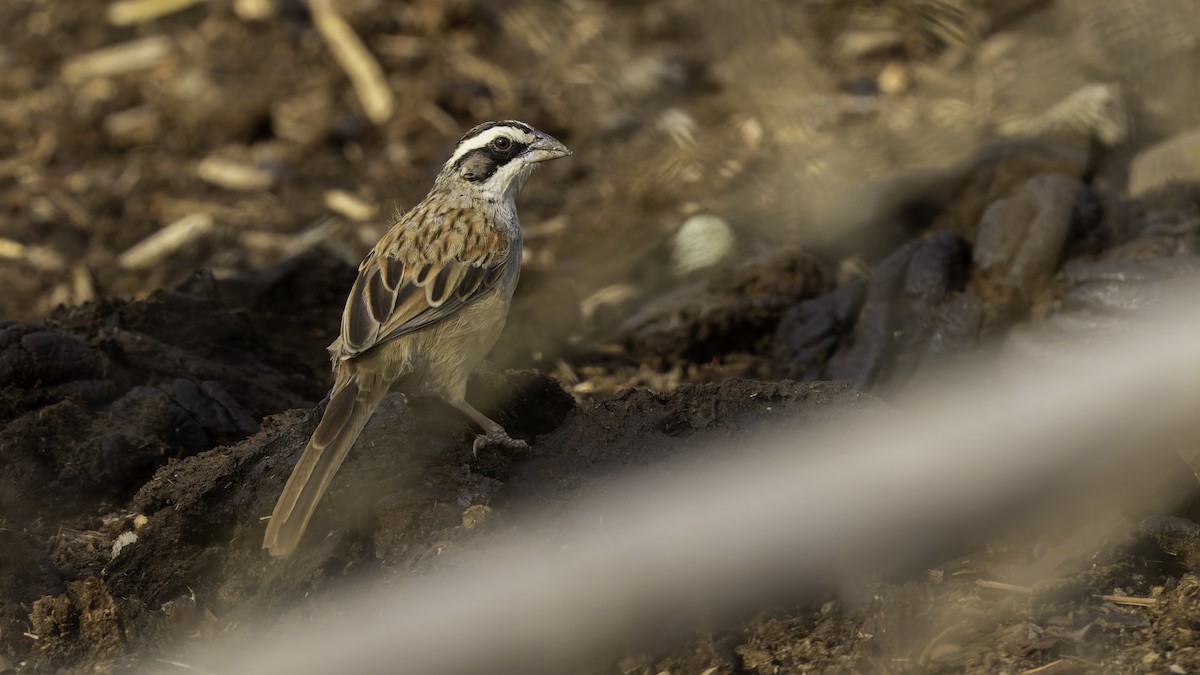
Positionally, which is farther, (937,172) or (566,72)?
(566,72)

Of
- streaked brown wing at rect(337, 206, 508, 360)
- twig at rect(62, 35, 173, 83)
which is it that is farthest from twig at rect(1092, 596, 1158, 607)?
twig at rect(62, 35, 173, 83)

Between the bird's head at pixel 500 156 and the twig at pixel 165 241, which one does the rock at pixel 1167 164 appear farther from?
the twig at pixel 165 241

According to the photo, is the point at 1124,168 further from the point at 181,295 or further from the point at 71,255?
the point at 71,255

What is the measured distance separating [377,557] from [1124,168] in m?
4.94

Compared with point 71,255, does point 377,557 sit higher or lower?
lower

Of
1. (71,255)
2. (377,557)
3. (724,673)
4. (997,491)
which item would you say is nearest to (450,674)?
(377,557)

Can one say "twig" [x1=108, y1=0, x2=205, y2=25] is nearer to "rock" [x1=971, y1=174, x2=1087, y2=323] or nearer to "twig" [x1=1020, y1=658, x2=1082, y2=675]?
"rock" [x1=971, y1=174, x2=1087, y2=323]

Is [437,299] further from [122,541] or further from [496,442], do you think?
[122,541]

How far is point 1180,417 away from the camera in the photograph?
4.07 meters

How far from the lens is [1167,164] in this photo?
6.83 meters

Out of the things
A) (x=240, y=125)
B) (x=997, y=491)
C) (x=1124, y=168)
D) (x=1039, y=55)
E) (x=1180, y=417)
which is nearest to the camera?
(x=997, y=491)

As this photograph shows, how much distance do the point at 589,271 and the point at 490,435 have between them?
10.8ft

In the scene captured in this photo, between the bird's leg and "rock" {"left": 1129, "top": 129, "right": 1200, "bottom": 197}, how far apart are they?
3.97 meters

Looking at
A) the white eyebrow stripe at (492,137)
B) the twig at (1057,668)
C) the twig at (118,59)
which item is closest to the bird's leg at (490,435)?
the white eyebrow stripe at (492,137)
